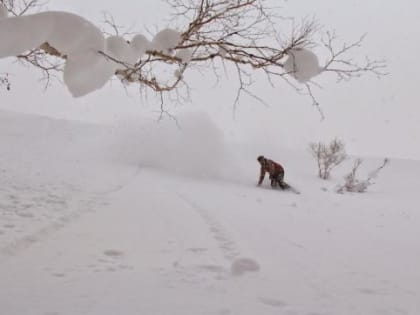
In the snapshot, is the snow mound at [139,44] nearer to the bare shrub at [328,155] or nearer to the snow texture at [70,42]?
the snow texture at [70,42]

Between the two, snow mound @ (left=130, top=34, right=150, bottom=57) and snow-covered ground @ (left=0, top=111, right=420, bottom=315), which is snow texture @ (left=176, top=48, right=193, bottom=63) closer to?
snow mound @ (left=130, top=34, right=150, bottom=57)

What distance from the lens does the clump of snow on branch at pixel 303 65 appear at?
3.57m

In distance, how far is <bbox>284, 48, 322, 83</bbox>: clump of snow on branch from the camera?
3.57m

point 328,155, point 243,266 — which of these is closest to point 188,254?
point 243,266

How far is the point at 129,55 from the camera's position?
10.8ft

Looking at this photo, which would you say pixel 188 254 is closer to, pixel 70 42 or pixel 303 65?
pixel 303 65

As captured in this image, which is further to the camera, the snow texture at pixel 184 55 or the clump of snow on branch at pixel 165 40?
the snow texture at pixel 184 55

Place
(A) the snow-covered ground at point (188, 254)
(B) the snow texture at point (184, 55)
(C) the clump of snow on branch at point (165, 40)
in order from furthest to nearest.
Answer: (B) the snow texture at point (184, 55) < (C) the clump of snow on branch at point (165, 40) < (A) the snow-covered ground at point (188, 254)

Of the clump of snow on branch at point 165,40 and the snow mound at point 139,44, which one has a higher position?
the clump of snow on branch at point 165,40

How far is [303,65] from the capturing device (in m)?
3.59

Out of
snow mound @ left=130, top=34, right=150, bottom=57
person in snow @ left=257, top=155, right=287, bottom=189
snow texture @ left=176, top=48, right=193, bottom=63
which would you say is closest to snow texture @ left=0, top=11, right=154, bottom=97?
snow mound @ left=130, top=34, right=150, bottom=57

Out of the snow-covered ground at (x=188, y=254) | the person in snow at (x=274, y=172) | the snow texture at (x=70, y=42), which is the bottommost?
the snow-covered ground at (x=188, y=254)

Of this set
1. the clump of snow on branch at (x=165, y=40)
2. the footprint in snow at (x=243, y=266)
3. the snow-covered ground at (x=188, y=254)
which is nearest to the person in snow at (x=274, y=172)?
the snow-covered ground at (x=188, y=254)

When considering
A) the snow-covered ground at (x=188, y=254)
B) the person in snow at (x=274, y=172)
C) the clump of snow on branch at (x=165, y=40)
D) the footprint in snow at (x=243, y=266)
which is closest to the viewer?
the snow-covered ground at (x=188, y=254)
